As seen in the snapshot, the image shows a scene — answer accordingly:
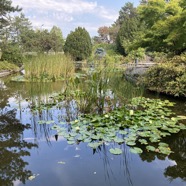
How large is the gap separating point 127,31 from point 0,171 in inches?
715

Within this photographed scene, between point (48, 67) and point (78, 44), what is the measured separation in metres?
9.69

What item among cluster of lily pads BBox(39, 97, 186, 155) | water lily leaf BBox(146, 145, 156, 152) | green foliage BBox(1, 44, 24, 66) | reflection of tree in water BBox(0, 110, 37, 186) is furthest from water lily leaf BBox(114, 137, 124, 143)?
green foliage BBox(1, 44, 24, 66)

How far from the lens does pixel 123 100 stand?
4.89 meters

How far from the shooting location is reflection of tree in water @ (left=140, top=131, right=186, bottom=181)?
2465 millimetres

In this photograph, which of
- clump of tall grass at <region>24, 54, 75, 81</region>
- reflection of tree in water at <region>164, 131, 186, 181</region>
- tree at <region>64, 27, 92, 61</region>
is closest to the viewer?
reflection of tree in water at <region>164, 131, 186, 181</region>

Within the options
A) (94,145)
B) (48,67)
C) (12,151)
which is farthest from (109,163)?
(48,67)

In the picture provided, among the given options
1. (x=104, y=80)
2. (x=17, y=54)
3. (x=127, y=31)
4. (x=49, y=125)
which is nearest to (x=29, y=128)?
(x=49, y=125)

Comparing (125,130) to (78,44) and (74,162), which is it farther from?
(78,44)

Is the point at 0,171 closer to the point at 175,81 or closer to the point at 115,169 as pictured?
the point at 115,169

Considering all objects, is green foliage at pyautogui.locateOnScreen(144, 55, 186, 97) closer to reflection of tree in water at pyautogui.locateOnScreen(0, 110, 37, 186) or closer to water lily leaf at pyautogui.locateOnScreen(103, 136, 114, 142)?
water lily leaf at pyautogui.locateOnScreen(103, 136, 114, 142)

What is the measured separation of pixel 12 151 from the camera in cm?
294

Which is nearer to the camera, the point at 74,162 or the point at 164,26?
the point at 74,162

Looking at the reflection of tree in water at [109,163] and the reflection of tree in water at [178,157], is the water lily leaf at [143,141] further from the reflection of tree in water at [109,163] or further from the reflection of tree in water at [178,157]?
the reflection of tree in water at [178,157]

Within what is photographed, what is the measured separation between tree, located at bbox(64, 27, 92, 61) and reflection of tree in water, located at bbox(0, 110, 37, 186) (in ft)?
46.2
